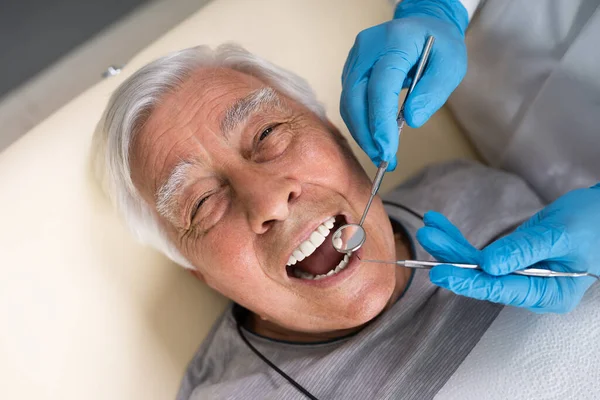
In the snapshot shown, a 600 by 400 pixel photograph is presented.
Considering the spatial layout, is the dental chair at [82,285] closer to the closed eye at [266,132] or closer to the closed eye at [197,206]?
the closed eye at [197,206]

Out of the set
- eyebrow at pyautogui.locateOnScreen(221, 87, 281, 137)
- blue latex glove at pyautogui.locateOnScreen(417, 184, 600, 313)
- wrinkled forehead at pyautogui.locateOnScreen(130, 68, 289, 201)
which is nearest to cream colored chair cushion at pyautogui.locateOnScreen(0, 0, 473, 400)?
wrinkled forehead at pyautogui.locateOnScreen(130, 68, 289, 201)

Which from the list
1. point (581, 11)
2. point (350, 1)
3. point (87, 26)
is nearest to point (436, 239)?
point (581, 11)

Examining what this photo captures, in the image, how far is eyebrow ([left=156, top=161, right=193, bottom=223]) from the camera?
3.76 feet

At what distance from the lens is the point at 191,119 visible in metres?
1.17

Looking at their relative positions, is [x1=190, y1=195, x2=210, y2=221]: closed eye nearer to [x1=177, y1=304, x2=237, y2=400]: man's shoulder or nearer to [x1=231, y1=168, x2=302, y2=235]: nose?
[x1=231, y1=168, x2=302, y2=235]: nose

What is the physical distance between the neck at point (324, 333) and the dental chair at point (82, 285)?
0.21 meters

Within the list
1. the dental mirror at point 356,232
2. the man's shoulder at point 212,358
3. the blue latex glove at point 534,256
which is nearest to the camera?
the blue latex glove at point 534,256

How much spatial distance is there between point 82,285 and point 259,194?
2.14 ft

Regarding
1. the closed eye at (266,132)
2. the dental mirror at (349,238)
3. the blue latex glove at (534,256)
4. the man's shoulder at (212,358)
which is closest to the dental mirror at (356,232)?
the dental mirror at (349,238)

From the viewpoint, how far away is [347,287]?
3.73ft

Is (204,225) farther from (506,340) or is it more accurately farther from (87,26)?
(87,26)

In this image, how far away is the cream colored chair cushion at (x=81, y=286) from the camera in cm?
135

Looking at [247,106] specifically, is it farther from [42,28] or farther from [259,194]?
[42,28]

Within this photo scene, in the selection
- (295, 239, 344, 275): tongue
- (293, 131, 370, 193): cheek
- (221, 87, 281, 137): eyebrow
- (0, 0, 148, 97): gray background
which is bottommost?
(295, 239, 344, 275): tongue
